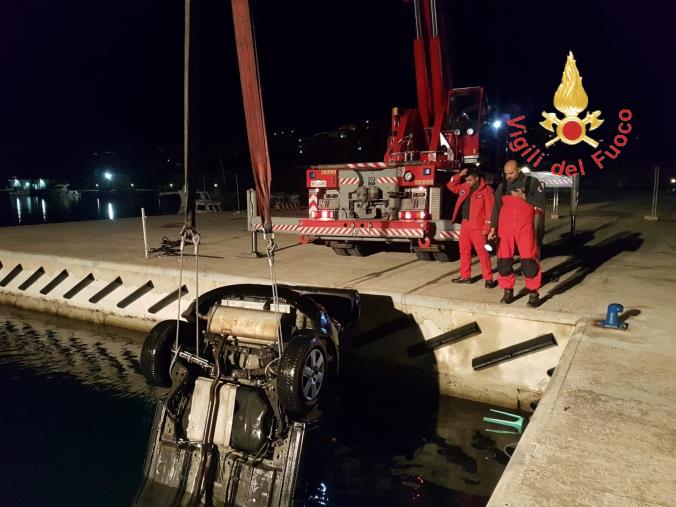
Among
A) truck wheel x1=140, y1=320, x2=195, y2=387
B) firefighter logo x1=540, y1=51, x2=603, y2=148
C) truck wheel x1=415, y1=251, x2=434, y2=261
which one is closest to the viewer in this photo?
truck wheel x1=140, y1=320, x2=195, y2=387

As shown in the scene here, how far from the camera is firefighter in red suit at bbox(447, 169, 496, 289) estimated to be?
18.6ft

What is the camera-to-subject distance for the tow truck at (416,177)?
719 cm

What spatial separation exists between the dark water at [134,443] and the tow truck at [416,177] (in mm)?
2538

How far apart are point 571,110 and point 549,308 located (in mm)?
3511

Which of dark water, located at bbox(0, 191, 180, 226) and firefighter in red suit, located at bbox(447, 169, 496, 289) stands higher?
firefighter in red suit, located at bbox(447, 169, 496, 289)

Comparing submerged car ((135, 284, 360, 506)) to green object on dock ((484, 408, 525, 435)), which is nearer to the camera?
submerged car ((135, 284, 360, 506))

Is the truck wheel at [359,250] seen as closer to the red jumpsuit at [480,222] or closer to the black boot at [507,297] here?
the red jumpsuit at [480,222]

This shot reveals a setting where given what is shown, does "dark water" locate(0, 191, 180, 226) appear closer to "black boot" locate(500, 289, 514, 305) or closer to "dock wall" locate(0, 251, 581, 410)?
"dock wall" locate(0, 251, 581, 410)

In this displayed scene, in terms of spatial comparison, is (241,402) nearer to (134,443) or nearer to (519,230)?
(134,443)

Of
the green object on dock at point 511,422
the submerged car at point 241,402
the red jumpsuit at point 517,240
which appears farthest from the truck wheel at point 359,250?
the submerged car at point 241,402

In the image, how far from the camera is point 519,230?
480 centimetres

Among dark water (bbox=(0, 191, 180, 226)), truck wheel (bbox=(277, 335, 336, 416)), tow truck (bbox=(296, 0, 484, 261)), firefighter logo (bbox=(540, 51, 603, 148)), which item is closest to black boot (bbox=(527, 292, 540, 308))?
tow truck (bbox=(296, 0, 484, 261))

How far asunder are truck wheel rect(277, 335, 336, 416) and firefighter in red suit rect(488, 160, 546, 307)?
238cm

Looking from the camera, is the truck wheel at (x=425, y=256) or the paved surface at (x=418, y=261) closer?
the paved surface at (x=418, y=261)
